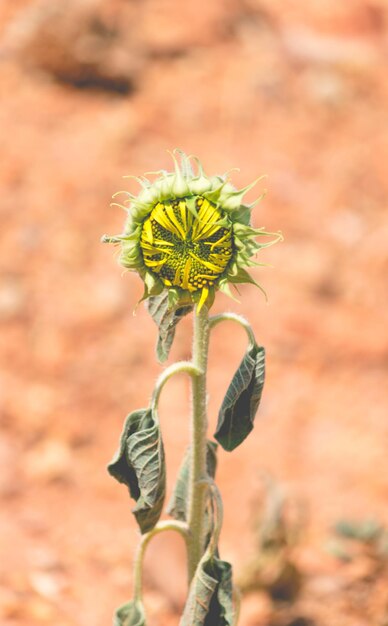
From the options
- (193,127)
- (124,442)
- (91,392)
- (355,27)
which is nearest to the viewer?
(124,442)

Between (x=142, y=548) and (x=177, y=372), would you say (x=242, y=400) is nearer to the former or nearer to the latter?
(x=177, y=372)

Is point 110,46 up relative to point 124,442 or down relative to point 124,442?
up

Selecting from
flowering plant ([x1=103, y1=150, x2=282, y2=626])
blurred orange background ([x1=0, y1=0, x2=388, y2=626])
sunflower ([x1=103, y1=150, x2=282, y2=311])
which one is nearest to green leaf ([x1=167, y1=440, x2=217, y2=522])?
flowering plant ([x1=103, y1=150, x2=282, y2=626])

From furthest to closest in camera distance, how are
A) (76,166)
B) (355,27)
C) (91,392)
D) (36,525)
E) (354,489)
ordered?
(355,27) → (76,166) → (91,392) → (354,489) → (36,525)

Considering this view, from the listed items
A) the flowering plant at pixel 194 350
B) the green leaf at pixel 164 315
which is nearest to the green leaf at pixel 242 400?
the flowering plant at pixel 194 350

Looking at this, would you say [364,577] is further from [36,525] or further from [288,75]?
[288,75]

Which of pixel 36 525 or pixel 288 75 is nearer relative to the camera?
pixel 36 525

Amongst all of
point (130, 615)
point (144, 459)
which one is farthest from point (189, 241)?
point (130, 615)

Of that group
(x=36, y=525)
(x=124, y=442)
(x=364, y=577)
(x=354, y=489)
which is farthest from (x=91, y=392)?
(x=124, y=442)

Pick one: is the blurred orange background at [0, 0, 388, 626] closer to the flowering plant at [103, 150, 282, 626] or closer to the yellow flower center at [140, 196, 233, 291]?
the flowering plant at [103, 150, 282, 626]

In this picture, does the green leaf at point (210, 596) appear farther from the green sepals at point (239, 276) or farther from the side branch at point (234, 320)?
the green sepals at point (239, 276)
